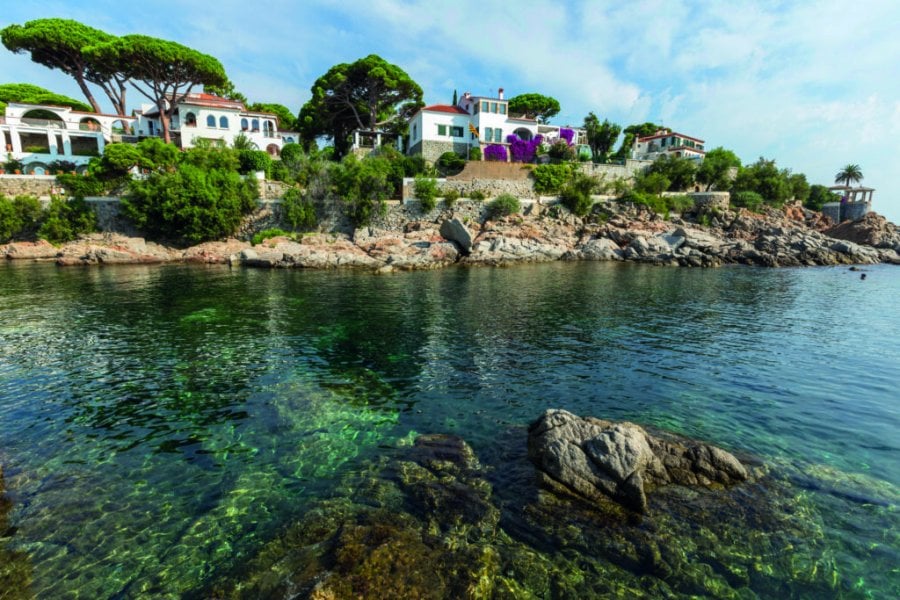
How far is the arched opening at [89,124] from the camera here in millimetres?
60406

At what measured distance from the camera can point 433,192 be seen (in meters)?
58.6

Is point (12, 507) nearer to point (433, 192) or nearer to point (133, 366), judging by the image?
point (133, 366)

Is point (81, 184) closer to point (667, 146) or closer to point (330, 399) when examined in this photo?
point (330, 399)

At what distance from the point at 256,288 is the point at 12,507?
83.9 feet

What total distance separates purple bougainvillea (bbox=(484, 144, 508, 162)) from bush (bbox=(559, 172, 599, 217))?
11.9 m

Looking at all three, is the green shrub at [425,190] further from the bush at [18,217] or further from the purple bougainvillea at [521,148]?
the bush at [18,217]

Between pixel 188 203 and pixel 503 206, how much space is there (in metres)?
42.3

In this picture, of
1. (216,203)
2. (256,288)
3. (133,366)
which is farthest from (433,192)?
(133,366)

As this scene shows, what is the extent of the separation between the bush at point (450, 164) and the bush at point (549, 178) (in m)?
12.5

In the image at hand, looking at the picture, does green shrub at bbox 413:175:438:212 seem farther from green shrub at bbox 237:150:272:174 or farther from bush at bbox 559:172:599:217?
green shrub at bbox 237:150:272:174

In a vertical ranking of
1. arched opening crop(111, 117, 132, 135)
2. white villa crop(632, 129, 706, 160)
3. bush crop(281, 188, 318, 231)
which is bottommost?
bush crop(281, 188, 318, 231)

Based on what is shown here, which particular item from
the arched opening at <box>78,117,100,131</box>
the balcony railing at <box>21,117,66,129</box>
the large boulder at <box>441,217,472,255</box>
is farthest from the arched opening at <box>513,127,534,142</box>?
the balcony railing at <box>21,117,66,129</box>

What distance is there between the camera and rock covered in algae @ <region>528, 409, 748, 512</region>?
27.8ft

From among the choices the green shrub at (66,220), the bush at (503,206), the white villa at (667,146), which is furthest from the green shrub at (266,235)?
the white villa at (667,146)
